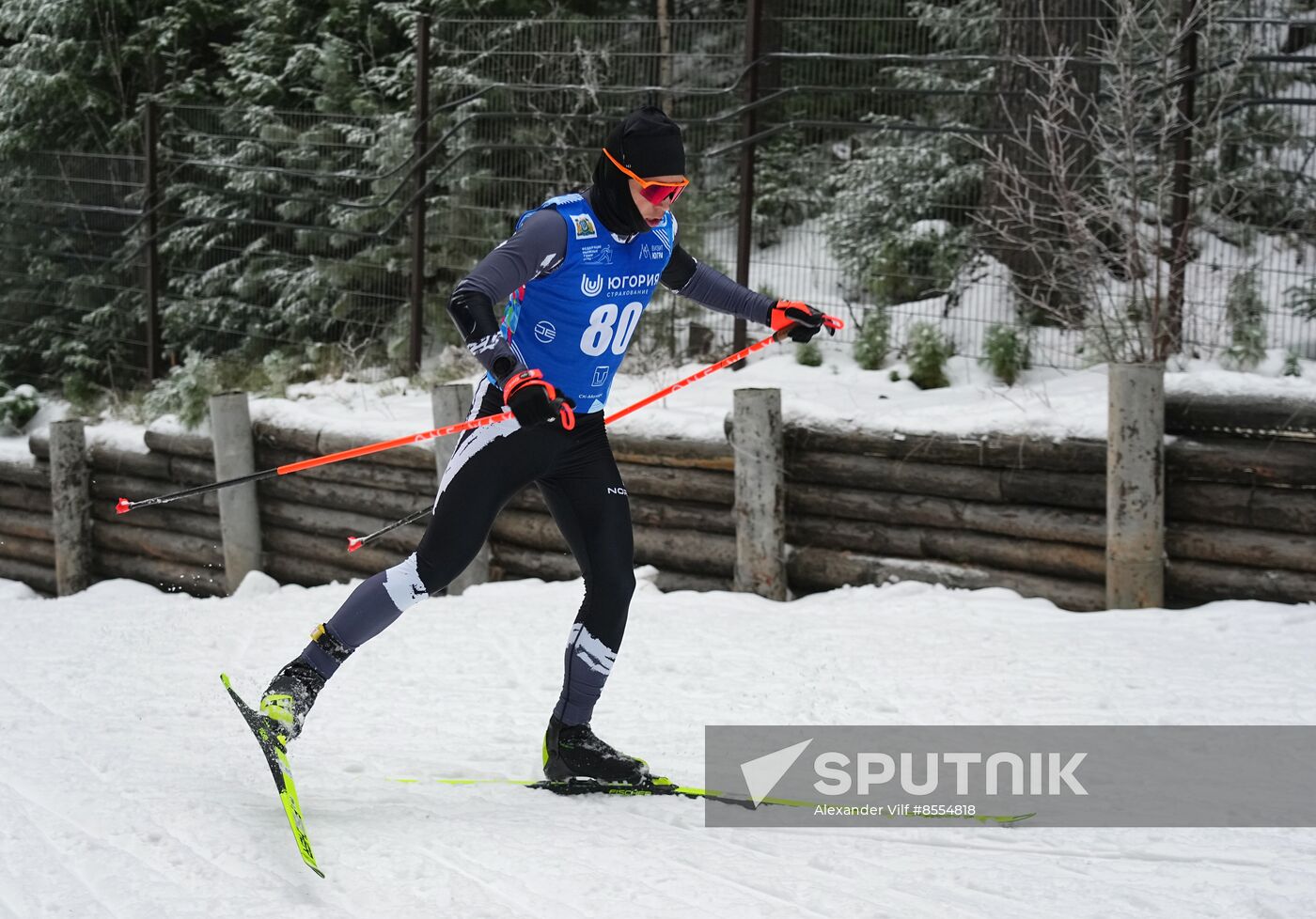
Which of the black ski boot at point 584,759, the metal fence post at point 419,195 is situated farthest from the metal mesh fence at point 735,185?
the black ski boot at point 584,759

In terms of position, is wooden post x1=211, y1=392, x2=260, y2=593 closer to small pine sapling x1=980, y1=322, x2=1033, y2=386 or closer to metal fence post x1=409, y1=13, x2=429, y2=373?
metal fence post x1=409, y1=13, x2=429, y2=373

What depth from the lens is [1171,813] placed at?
3.83m

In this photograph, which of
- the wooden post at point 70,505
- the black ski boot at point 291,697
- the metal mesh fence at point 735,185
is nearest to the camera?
the black ski boot at point 291,697

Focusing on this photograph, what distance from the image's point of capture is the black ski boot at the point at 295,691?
386 centimetres

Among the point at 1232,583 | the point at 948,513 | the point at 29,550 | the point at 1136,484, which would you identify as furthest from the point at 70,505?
the point at 1232,583

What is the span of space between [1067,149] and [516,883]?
6.86 metres

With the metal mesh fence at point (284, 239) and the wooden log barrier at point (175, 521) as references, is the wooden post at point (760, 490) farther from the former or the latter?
the metal mesh fence at point (284, 239)

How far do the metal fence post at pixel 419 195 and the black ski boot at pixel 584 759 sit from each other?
5772 mm

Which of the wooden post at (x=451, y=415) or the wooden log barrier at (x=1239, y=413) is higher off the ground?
the wooden log barrier at (x=1239, y=413)

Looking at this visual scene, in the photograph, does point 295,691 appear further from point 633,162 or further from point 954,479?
point 954,479

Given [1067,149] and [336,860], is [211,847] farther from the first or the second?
[1067,149]

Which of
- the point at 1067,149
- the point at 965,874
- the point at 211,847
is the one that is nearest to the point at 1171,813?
the point at 965,874

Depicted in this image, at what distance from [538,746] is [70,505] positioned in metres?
6.15

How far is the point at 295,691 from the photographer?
3922 mm
